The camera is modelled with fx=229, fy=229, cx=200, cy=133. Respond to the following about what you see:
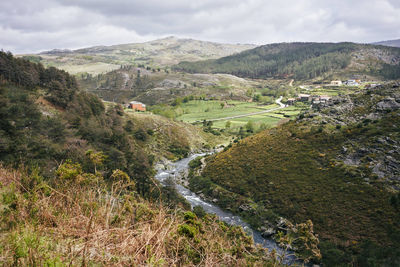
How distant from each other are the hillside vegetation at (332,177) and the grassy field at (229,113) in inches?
1662

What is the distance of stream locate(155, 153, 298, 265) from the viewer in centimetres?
2821

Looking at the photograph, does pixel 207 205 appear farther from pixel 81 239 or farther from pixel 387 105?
pixel 387 105

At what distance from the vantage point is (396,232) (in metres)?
25.9

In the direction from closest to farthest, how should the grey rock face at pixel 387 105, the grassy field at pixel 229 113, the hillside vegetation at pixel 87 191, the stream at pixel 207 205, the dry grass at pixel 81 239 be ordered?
the dry grass at pixel 81 239, the hillside vegetation at pixel 87 191, the stream at pixel 207 205, the grey rock face at pixel 387 105, the grassy field at pixel 229 113

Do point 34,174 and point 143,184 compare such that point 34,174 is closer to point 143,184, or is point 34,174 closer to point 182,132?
point 143,184

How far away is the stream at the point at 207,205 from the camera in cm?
2821

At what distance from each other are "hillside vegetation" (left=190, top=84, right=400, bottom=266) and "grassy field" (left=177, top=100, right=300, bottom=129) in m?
42.2

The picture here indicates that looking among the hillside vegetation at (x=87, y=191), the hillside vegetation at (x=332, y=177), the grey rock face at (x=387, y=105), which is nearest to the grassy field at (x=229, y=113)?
the hillside vegetation at (x=87, y=191)

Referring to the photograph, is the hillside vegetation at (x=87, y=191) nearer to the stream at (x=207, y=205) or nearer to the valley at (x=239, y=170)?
the valley at (x=239, y=170)

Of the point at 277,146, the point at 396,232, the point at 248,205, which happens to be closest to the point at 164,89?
the point at 277,146

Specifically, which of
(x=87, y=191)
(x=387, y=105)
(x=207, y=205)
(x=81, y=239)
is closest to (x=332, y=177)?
(x=207, y=205)

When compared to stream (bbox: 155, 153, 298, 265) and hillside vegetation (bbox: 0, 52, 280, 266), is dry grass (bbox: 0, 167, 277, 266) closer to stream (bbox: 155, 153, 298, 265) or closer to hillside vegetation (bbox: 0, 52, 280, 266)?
hillside vegetation (bbox: 0, 52, 280, 266)

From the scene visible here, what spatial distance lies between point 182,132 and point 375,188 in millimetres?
59084

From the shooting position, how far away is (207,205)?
1556 inches
